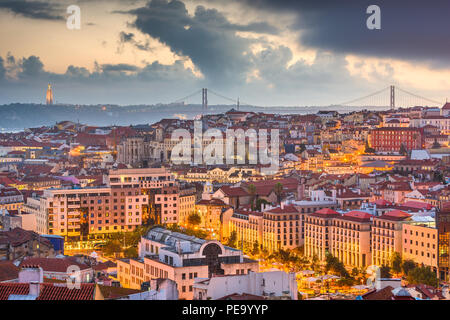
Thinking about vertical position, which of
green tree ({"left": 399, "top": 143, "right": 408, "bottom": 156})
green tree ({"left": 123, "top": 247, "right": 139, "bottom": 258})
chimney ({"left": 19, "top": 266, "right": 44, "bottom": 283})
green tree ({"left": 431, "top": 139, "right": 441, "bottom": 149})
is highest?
green tree ({"left": 431, "top": 139, "right": 441, "bottom": 149})

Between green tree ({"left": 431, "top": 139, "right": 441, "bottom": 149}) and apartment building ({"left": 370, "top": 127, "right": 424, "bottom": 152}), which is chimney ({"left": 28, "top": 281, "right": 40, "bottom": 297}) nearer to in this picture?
green tree ({"left": 431, "top": 139, "right": 441, "bottom": 149})

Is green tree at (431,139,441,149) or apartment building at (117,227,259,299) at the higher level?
green tree at (431,139,441,149)

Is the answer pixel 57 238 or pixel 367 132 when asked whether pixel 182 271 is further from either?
pixel 367 132

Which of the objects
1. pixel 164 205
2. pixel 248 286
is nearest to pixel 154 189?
pixel 164 205

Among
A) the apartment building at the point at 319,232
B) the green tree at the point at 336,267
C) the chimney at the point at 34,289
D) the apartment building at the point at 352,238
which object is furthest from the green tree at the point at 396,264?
the chimney at the point at 34,289

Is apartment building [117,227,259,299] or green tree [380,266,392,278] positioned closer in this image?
apartment building [117,227,259,299]

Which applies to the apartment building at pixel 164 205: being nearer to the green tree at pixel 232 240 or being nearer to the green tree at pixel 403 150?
the green tree at pixel 232 240

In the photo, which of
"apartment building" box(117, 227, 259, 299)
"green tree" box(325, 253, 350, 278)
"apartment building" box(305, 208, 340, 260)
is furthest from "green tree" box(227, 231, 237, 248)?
"apartment building" box(117, 227, 259, 299)
